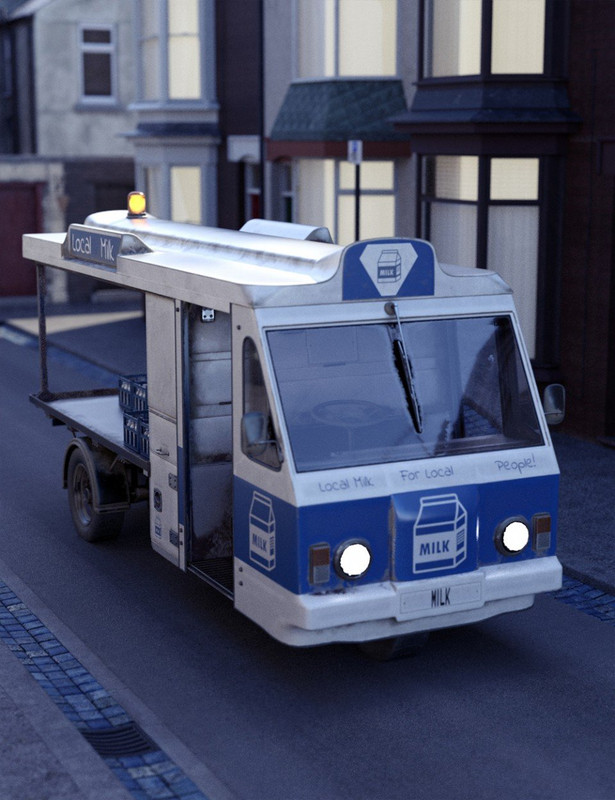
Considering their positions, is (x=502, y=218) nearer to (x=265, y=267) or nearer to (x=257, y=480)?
(x=265, y=267)

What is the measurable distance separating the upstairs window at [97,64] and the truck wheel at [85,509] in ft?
66.8

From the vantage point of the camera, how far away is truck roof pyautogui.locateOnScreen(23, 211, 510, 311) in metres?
7.37

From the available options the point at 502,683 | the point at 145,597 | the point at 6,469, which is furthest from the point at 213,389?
the point at 6,469

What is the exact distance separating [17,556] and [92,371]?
9400 millimetres

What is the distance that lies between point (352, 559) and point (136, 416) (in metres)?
3.09

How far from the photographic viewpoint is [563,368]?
586 inches

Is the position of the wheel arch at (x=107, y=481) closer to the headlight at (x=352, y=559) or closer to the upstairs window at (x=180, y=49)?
the headlight at (x=352, y=559)

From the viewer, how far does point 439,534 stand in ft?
23.9

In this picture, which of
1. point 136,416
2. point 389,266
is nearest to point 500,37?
point 136,416

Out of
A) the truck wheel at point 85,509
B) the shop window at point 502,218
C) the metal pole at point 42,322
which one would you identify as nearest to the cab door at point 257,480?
the truck wheel at point 85,509

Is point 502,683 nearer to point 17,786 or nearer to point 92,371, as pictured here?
point 17,786

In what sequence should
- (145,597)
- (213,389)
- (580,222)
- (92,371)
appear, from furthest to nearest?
(92,371)
(580,222)
(145,597)
(213,389)

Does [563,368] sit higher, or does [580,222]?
[580,222]

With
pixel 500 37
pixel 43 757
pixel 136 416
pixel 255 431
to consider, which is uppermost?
pixel 500 37
